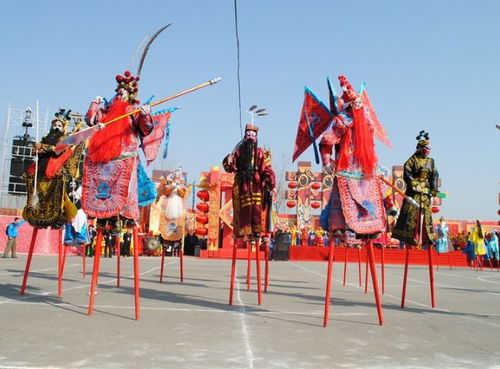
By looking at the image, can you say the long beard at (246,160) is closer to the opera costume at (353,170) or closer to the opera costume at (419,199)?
the opera costume at (353,170)

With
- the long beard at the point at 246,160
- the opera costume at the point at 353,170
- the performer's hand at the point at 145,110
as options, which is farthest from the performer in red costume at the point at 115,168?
the opera costume at the point at 353,170

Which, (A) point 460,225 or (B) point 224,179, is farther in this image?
(A) point 460,225

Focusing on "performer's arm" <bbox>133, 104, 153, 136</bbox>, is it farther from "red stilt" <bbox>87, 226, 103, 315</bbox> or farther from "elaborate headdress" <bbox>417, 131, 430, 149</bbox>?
"elaborate headdress" <bbox>417, 131, 430, 149</bbox>

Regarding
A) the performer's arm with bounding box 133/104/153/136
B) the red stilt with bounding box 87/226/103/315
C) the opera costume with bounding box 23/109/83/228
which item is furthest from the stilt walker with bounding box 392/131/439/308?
the opera costume with bounding box 23/109/83/228

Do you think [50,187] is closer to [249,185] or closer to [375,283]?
[249,185]

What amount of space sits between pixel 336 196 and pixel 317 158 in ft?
1.70

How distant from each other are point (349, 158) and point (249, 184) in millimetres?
1681

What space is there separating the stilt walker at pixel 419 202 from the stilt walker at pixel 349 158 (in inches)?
69.3

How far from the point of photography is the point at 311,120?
19.7 feet

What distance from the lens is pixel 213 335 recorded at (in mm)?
4215

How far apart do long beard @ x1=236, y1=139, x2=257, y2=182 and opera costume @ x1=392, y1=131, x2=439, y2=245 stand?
8.07ft

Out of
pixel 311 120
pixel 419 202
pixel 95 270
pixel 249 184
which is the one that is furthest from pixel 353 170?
pixel 95 270

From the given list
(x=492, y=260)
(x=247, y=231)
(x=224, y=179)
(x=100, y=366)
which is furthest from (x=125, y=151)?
(x=224, y=179)

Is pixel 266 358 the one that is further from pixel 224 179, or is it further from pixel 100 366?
pixel 224 179
